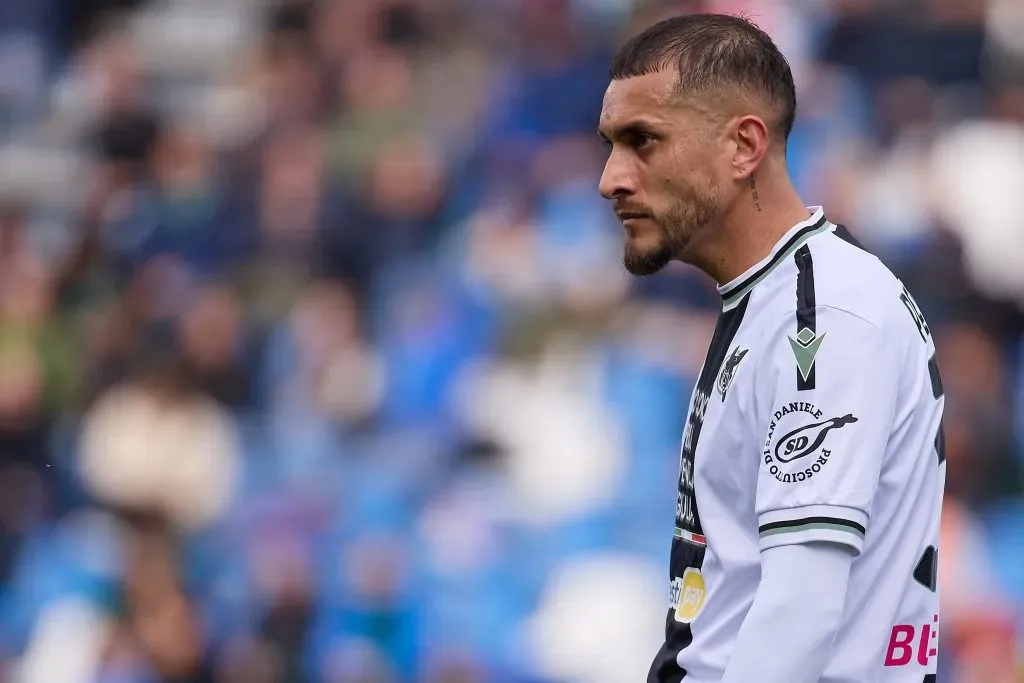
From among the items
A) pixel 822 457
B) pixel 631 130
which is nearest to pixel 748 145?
pixel 631 130

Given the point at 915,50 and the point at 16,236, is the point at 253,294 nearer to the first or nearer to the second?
the point at 16,236

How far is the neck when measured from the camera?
2623 mm

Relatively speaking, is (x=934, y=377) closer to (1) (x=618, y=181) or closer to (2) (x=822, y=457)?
(2) (x=822, y=457)

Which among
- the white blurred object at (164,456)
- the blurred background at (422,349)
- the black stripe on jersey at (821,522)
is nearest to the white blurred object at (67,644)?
the blurred background at (422,349)

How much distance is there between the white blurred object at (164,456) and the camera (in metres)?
7.79

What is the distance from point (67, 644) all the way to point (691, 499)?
541cm

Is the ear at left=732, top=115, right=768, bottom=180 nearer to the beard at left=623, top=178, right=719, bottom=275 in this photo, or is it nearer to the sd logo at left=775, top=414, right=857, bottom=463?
the beard at left=623, top=178, right=719, bottom=275

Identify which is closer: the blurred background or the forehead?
the forehead

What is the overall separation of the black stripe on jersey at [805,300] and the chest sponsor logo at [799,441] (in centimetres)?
4

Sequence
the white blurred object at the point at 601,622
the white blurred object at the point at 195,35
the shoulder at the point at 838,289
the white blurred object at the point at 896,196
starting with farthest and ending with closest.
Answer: the white blurred object at the point at 195,35, the white blurred object at the point at 896,196, the white blurred object at the point at 601,622, the shoulder at the point at 838,289

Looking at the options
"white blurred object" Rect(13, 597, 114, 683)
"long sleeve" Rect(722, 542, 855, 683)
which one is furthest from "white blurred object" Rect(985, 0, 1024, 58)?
"long sleeve" Rect(722, 542, 855, 683)

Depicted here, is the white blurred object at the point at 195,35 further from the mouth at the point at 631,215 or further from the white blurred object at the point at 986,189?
the mouth at the point at 631,215

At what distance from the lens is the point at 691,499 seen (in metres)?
2.61

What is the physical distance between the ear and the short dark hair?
0.04 m
